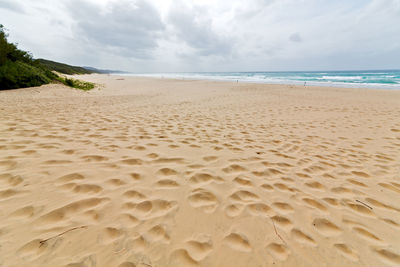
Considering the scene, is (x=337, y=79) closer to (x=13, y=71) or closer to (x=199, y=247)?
(x=199, y=247)

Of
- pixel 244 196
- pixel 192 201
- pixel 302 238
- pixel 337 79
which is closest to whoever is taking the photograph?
pixel 302 238

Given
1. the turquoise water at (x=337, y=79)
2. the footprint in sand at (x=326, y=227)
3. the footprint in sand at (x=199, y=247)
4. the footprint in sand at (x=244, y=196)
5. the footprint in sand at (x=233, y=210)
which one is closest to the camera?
the footprint in sand at (x=199, y=247)

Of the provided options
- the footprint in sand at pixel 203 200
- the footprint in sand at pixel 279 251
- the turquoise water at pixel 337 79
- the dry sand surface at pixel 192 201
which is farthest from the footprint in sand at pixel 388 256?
the turquoise water at pixel 337 79

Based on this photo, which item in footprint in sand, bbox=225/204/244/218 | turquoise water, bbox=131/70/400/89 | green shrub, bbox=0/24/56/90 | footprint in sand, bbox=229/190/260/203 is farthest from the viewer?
turquoise water, bbox=131/70/400/89

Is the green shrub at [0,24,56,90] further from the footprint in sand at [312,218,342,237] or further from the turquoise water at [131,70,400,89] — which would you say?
the turquoise water at [131,70,400,89]

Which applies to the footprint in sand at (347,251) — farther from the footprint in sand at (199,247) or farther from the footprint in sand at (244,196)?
the footprint in sand at (199,247)

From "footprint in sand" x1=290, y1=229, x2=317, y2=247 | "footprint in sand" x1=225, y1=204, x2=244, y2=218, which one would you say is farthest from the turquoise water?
"footprint in sand" x1=225, y1=204, x2=244, y2=218

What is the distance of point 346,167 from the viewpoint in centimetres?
308

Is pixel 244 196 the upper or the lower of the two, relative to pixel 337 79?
lower

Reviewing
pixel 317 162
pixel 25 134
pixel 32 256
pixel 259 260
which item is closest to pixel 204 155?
pixel 259 260

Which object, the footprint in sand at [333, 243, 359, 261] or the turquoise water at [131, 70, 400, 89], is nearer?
the footprint in sand at [333, 243, 359, 261]

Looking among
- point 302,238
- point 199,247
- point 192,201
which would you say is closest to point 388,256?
point 302,238

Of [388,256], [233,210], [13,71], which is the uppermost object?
[13,71]

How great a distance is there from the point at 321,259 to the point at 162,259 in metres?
1.44
